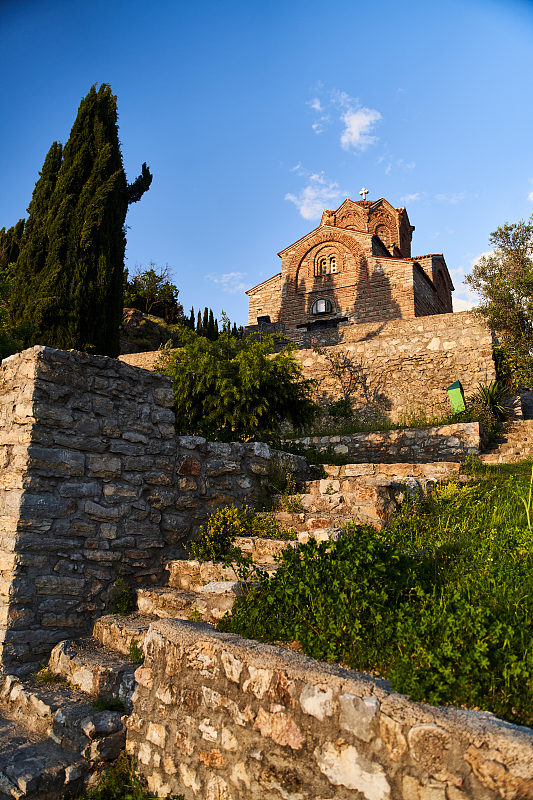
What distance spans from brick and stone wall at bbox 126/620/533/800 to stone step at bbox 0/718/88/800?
1.20 feet

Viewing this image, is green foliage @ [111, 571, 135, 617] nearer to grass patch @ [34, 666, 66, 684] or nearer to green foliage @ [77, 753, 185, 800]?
grass patch @ [34, 666, 66, 684]

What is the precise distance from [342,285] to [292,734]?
25009 mm

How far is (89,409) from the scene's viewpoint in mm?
4766

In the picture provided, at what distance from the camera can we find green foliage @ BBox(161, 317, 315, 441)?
26.3ft

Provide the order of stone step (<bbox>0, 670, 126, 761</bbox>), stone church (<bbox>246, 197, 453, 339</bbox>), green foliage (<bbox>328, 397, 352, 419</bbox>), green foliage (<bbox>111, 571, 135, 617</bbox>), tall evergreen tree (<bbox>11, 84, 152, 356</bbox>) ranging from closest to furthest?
stone step (<bbox>0, 670, 126, 761</bbox>) → green foliage (<bbox>111, 571, 135, 617</bbox>) → green foliage (<bbox>328, 397, 352, 419</bbox>) → tall evergreen tree (<bbox>11, 84, 152, 356</bbox>) → stone church (<bbox>246, 197, 453, 339</bbox>)

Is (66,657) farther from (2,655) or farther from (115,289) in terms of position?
(115,289)

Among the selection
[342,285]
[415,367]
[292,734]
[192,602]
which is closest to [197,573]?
[192,602]

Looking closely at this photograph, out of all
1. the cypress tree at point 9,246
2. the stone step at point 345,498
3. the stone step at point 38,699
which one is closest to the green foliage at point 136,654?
the stone step at point 38,699

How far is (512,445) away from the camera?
9227mm

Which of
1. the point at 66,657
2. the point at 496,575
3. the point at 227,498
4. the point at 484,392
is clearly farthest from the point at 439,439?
the point at 66,657

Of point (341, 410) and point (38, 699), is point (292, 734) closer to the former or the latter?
point (38, 699)

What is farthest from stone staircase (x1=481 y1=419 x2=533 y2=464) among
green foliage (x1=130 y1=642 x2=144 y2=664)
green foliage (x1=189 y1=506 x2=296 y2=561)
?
green foliage (x1=130 y1=642 x2=144 y2=664)

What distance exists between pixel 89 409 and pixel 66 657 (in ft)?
6.84

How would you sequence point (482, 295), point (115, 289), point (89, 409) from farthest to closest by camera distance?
point (115, 289) < point (482, 295) < point (89, 409)
